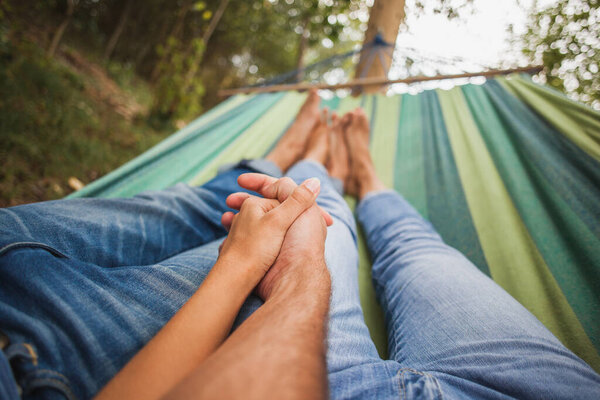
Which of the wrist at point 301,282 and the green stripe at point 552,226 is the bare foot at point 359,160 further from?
the wrist at point 301,282

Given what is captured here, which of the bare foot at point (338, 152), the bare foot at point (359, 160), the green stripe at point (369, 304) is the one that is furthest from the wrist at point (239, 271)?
the bare foot at point (338, 152)

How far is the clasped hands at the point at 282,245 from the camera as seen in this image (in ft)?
1.37

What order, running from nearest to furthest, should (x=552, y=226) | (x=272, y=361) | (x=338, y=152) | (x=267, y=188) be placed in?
(x=272, y=361), (x=267, y=188), (x=552, y=226), (x=338, y=152)

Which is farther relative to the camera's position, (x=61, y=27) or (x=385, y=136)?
(x=61, y=27)

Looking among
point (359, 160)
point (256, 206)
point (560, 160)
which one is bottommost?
point (256, 206)

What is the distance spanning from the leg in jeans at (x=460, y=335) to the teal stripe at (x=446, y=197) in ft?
0.75

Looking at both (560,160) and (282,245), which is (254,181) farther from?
(560,160)

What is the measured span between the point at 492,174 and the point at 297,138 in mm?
844

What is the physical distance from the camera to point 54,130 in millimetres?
1849

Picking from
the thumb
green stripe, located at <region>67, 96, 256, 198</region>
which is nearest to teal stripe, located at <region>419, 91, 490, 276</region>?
the thumb

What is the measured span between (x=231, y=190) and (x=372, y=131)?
108 cm

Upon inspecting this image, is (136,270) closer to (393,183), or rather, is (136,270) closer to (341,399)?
(341,399)

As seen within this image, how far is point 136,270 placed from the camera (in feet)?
1.41

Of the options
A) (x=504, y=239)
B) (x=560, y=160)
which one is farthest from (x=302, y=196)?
(x=560, y=160)
